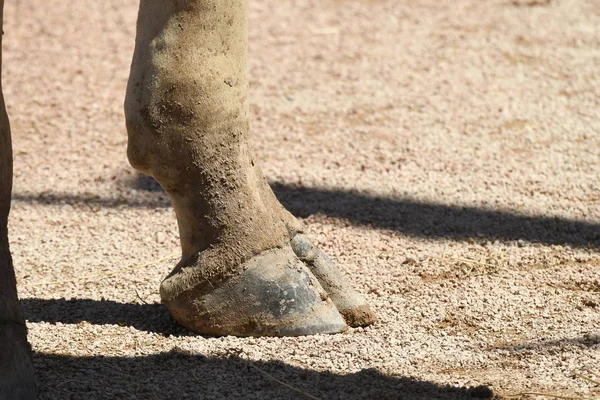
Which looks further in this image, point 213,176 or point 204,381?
point 213,176

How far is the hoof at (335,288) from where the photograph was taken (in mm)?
2826

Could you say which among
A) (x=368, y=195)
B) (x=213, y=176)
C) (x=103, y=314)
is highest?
(x=213, y=176)

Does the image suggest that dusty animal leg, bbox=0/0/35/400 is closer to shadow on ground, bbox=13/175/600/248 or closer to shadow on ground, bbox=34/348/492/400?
shadow on ground, bbox=34/348/492/400

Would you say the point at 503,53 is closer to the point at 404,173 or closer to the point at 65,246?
the point at 404,173

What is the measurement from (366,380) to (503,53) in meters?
3.94

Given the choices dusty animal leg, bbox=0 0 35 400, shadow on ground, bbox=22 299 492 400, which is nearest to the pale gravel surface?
shadow on ground, bbox=22 299 492 400

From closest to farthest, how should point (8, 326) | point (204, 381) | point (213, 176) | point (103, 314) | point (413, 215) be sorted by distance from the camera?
point (8, 326) → point (204, 381) → point (213, 176) → point (103, 314) → point (413, 215)

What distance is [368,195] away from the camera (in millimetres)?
4039

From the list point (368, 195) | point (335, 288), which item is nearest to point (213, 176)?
point (335, 288)

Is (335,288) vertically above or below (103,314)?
above

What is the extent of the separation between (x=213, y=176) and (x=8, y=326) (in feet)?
2.32

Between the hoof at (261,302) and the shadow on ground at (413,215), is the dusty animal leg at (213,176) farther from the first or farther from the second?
the shadow on ground at (413,215)

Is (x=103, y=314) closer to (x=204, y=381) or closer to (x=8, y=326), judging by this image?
(x=204, y=381)

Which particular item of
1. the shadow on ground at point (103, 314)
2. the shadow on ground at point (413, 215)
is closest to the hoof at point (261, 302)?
the shadow on ground at point (103, 314)
